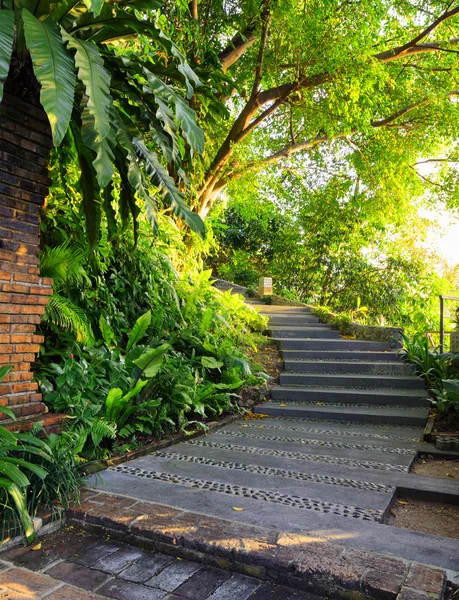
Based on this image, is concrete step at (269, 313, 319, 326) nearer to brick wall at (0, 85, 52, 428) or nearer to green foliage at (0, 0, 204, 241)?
green foliage at (0, 0, 204, 241)

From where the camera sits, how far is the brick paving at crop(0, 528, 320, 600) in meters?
1.85

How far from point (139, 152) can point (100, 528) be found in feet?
Result: 7.19

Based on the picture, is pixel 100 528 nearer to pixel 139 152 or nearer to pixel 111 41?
pixel 139 152

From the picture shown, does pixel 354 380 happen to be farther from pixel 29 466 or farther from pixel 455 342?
pixel 29 466

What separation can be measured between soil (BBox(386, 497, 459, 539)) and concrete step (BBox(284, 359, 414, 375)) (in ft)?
12.3

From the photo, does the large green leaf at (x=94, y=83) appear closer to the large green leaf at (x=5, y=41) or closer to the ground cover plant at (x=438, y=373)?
the large green leaf at (x=5, y=41)

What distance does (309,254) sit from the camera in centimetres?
1262

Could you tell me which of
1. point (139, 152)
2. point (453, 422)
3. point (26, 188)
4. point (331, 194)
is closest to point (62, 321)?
point (26, 188)

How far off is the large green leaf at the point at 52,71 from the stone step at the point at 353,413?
172 inches

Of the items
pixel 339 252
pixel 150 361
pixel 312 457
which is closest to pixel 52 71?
pixel 150 361

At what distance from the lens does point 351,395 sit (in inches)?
231

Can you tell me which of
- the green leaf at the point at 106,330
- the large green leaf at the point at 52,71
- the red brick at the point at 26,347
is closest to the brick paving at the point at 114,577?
the red brick at the point at 26,347

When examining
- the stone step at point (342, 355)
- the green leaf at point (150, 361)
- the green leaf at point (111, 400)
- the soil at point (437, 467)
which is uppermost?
the green leaf at point (150, 361)

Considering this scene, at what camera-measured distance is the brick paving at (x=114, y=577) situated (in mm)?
1854
